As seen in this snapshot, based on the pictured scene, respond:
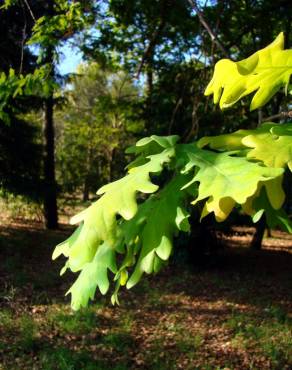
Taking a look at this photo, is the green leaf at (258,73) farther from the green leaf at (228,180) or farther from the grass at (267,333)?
the grass at (267,333)

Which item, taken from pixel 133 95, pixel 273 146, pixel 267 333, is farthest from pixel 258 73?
pixel 133 95

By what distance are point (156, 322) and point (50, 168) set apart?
7.04m

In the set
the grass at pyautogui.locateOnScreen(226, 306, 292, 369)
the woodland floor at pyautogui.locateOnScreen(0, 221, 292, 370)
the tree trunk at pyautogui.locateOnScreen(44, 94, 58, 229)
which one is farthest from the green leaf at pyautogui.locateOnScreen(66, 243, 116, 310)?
the tree trunk at pyautogui.locateOnScreen(44, 94, 58, 229)

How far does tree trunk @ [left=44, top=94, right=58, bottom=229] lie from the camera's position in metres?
11.9

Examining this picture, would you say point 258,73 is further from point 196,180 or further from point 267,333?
point 267,333

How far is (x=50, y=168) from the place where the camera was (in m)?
12.4

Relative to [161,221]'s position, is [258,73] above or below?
above

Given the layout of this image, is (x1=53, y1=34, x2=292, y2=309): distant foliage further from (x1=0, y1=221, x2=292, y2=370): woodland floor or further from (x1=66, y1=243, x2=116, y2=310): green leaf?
(x1=0, y1=221, x2=292, y2=370): woodland floor

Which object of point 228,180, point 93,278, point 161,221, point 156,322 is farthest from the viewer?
point 156,322

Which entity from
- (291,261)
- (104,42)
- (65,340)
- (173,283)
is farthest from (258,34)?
(291,261)

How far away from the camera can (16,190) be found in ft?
35.3

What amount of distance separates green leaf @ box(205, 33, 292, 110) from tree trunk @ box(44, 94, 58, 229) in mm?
10877

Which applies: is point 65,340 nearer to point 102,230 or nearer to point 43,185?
point 102,230

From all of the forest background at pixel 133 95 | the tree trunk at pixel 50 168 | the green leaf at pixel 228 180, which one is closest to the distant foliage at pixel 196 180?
the green leaf at pixel 228 180
